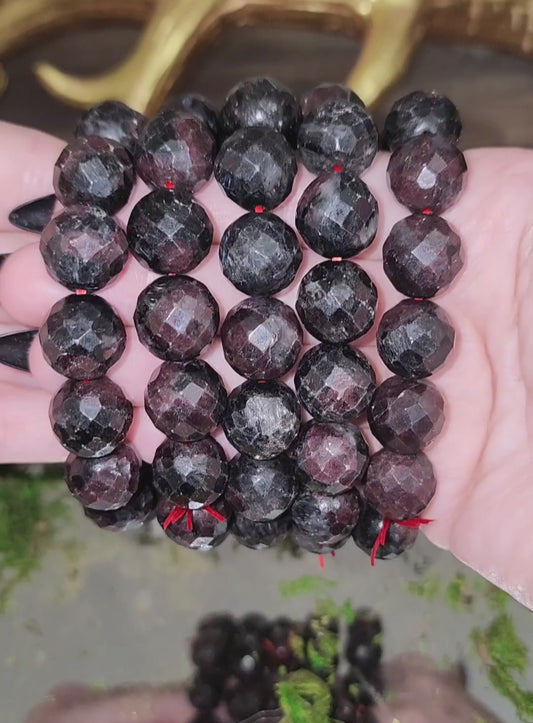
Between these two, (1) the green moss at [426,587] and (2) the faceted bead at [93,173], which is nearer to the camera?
(2) the faceted bead at [93,173]

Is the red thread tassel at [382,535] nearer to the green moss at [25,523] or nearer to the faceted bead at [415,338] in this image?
the faceted bead at [415,338]

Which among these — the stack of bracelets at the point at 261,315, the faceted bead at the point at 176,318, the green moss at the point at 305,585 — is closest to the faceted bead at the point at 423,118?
the stack of bracelets at the point at 261,315

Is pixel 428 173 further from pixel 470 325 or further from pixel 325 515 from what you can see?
pixel 325 515

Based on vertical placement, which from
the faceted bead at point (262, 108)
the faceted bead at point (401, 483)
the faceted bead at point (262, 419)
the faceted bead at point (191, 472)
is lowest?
the faceted bead at point (191, 472)

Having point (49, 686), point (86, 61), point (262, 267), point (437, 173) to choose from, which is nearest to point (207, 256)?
point (262, 267)

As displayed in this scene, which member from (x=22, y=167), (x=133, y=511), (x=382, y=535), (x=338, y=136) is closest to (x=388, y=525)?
(x=382, y=535)

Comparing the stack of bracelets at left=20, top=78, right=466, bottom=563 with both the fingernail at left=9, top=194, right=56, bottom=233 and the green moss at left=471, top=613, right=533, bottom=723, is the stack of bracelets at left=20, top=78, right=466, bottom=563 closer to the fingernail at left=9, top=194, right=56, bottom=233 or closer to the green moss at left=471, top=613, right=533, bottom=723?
the fingernail at left=9, top=194, right=56, bottom=233
